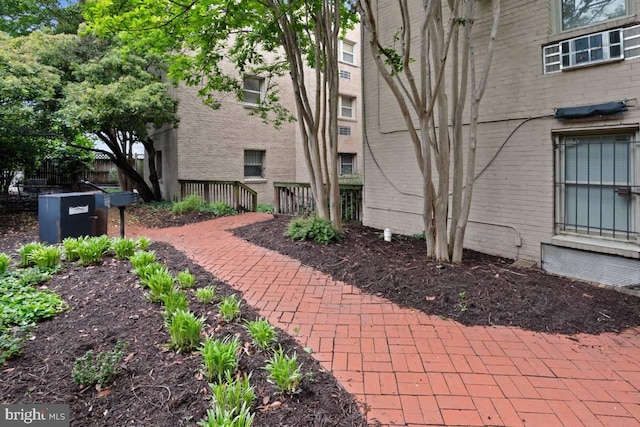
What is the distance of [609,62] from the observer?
4562 mm

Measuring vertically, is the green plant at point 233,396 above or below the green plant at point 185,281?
below

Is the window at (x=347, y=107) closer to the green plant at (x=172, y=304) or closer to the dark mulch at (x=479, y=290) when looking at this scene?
the dark mulch at (x=479, y=290)

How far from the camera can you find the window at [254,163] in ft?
49.3

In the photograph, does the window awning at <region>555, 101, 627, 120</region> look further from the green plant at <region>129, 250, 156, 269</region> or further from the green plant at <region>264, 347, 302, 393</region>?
the green plant at <region>129, 250, 156, 269</region>

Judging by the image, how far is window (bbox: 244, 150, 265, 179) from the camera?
15.0m

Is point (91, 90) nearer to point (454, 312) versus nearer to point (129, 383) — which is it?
point (129, 383)

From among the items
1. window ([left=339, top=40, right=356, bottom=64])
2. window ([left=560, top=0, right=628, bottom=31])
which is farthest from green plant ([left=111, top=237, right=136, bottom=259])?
window ([left=339, top=40, right=356, bottom=64])

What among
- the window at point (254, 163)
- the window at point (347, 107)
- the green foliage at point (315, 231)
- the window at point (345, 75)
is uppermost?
the window at point (345, 75)

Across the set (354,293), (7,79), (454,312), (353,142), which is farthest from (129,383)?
(353,142)

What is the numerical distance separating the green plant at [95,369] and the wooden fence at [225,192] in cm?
856

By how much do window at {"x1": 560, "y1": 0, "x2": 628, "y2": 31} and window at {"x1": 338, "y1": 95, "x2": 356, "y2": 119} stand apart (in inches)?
504

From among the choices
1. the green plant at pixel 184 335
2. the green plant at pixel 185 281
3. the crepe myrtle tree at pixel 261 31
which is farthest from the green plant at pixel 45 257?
the crepe myrtle tree at pixel 261 31

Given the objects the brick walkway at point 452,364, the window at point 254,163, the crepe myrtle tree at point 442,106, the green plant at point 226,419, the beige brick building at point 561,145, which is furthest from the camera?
the window at point 254,163

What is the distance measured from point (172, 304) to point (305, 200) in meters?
6.42
